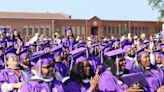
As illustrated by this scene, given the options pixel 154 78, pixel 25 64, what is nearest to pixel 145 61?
pixel 154 78

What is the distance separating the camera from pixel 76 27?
64.3 metres

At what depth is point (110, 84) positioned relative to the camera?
294 inches

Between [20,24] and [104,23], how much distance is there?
1173 cm

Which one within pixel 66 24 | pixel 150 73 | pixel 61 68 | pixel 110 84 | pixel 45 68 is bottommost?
pixel 66 24

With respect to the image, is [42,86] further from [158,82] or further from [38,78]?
[158,82]

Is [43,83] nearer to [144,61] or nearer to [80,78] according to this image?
[80,78]

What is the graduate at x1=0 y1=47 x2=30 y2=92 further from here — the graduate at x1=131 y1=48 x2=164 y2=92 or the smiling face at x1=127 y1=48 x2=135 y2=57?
the smiling face at x1=127 y1=48 x2=135 y2=57

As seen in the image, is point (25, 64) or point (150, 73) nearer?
point (150, 73)

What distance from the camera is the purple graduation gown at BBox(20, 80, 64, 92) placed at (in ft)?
21.3

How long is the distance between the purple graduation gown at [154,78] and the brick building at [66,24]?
167ft

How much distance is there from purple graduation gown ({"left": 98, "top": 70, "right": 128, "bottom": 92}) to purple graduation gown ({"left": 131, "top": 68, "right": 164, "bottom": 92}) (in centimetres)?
39

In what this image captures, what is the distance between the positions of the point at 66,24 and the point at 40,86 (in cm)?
5666

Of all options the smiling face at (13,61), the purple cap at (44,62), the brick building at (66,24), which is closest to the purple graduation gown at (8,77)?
the smiling face at (13,61)

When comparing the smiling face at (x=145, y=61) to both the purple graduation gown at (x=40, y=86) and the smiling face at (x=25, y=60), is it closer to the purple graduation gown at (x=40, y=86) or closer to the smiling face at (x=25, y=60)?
the purple graduation gown at (x=40, y=86)
